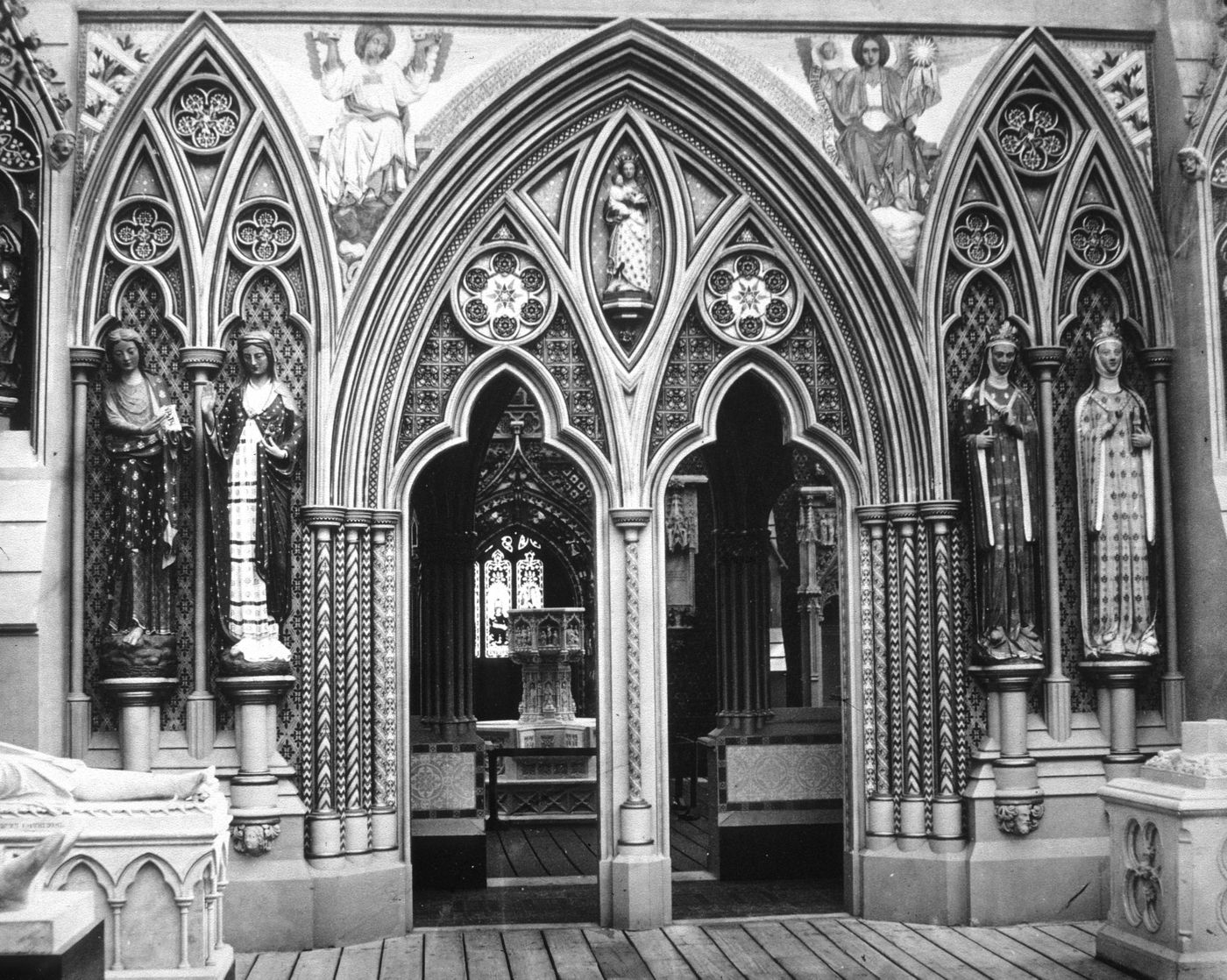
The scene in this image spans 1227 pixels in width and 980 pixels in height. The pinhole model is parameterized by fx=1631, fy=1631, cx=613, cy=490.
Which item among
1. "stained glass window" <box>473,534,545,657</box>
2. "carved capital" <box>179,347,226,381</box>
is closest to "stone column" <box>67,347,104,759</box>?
"carved capital" <box>179,347,226,381</box>

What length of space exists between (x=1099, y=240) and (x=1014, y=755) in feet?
11.0

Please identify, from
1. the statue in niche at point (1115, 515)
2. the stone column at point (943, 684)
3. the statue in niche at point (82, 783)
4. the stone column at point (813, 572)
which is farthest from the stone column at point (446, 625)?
the statue in niche at point (82, 783)

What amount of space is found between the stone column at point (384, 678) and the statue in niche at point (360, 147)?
5.74ft

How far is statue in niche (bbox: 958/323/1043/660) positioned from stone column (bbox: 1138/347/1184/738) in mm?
859

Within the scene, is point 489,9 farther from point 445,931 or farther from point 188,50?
point 445,931

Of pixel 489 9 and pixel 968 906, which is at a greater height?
pixel 489 9

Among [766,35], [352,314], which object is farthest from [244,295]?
[766,35]

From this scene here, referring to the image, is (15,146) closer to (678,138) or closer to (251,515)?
(251,515)

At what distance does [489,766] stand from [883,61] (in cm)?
676

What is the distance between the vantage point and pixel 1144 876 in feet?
27.6

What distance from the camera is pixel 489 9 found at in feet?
33.3

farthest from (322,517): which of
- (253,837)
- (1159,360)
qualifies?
(1159,360)

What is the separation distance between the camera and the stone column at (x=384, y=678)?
997cm

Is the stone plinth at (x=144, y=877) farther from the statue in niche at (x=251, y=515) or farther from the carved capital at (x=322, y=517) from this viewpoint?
the carved capital at (x=322, y=517)
